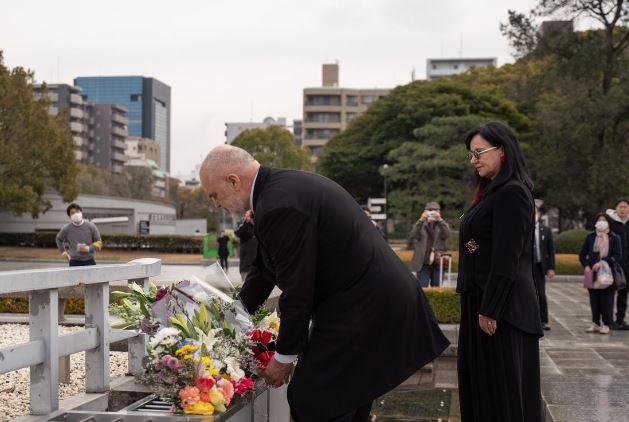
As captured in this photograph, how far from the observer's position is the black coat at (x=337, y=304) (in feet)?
11.9

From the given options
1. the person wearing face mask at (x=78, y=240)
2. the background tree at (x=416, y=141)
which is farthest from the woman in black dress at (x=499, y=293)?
the background tree at (x=416, y=141)

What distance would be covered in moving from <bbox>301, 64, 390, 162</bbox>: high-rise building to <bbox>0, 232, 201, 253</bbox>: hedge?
228 feet

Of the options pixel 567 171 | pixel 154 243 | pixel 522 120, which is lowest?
pixel 154 243

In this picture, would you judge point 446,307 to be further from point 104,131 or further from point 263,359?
point 104,131

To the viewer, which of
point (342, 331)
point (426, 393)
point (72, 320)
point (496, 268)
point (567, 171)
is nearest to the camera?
point (342, 331)

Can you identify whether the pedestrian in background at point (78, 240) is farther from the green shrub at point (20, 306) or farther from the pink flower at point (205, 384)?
the pink flower at point (205, 384)

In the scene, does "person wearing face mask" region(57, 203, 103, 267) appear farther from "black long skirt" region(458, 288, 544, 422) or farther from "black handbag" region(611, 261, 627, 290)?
"black long skirt" region(458, 288, 544, 422)

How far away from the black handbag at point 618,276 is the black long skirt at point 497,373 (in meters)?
7.52

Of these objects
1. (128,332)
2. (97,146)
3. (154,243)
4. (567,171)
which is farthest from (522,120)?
(97,146)

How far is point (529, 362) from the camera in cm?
483

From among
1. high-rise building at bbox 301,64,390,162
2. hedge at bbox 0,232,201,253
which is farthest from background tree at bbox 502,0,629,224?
high-rise building at bbox 301,64,390,162

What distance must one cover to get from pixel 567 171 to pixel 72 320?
3485 cm

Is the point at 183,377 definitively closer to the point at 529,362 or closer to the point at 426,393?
the point at 529,362

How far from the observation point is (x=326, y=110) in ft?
403
